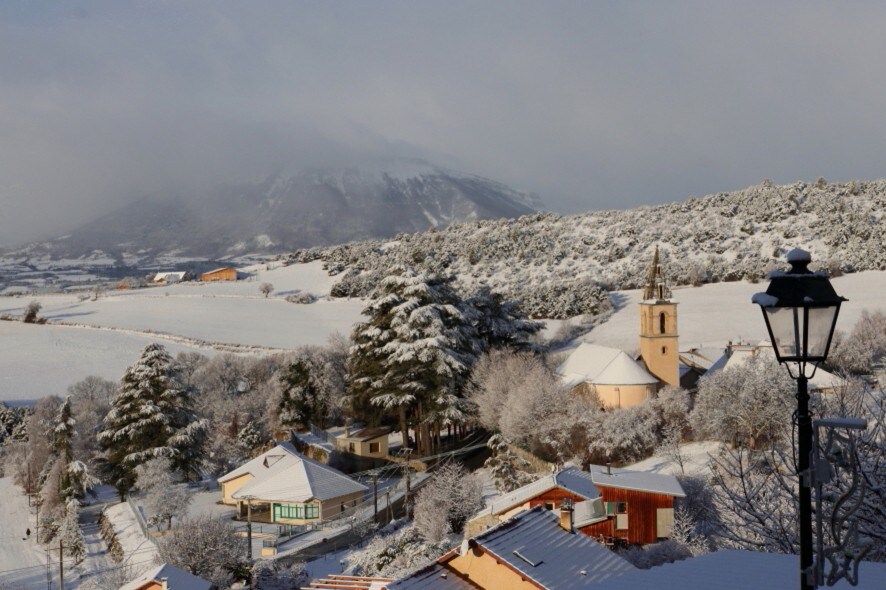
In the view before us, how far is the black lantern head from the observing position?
4.25m

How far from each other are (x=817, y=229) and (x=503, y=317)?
43264 mm

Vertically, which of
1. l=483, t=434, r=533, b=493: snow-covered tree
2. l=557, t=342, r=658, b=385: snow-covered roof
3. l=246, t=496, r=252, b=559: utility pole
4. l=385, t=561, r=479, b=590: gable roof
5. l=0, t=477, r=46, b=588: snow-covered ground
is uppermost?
l=557, t=342, r=658, b=385: snow-covered roof

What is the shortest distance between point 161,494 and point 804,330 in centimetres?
2719

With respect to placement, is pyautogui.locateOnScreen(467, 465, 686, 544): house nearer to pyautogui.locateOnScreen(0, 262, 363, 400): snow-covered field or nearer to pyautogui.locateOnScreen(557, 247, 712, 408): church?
pyautogui.locateOnScreen(557, 247, 712, 408): church

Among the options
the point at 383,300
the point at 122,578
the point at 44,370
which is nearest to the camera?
the point at 122,578

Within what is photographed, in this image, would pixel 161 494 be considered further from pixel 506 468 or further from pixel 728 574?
pixel 728 574

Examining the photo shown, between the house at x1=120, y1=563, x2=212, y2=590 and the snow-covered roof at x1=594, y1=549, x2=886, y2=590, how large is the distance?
13585mm

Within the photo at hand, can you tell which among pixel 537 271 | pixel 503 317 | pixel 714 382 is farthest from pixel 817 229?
pixel 714 382

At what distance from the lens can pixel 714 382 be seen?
2972cm

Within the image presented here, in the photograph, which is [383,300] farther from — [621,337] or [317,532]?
[621,337]

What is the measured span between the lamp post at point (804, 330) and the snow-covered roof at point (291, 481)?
25.1 m

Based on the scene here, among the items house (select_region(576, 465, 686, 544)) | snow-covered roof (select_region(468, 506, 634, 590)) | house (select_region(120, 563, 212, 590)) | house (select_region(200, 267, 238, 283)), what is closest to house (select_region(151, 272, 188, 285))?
house (select_region(200, 267, 238, 283))

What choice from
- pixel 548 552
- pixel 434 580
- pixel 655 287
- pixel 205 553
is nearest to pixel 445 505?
pixel 205 553

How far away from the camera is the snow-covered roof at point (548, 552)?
12406 mm
